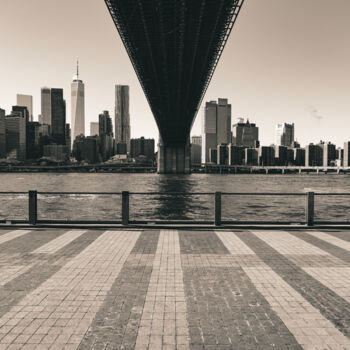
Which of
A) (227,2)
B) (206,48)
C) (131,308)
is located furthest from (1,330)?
(206,48)

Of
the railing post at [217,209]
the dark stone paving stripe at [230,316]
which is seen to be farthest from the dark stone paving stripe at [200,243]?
the dark stone paving stripe at [230,316]

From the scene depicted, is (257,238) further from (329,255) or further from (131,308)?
(131,308)

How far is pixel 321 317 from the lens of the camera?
454cm

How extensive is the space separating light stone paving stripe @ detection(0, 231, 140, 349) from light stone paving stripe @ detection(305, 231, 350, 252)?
5758 mm

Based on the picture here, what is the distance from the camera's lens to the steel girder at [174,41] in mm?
33531

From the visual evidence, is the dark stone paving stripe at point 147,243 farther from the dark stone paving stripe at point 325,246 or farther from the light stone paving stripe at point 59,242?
the dark stone paving stripe at point 325,246

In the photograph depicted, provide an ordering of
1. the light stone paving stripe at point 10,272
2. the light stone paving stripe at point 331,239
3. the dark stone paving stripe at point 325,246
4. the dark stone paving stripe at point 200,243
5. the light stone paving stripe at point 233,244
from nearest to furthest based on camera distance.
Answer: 1. the light stone paving stripe at point 10,272
2. the dark stone paving stripe at point 325,246
3. the light stone paving stripe at point 233,244
4. the dark stone paving stripe at point 200,243
5. the light stone paving stripe at point 331,239

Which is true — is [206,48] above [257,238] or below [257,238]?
above

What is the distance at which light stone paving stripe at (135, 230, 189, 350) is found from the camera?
3.97 metres

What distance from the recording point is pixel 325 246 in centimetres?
839

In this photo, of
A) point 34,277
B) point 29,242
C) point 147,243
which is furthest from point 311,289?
point 29,242

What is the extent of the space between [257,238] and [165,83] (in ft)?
169

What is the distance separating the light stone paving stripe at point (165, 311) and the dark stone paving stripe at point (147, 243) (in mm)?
740

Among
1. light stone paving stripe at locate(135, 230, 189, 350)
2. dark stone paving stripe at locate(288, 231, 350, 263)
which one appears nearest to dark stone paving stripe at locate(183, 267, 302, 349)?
light stone paving stripe at locate(135, 230, 189, 350)
